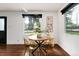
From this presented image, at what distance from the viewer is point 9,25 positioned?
6.88 metres

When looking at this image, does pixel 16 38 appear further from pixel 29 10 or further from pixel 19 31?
pixel 29 10

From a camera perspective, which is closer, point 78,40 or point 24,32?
point 78,40

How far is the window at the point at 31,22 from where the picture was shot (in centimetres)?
702

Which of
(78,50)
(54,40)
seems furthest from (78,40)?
(54,40)

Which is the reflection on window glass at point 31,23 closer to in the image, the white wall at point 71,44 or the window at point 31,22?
the window at point 31,22

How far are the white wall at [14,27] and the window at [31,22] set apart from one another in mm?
311

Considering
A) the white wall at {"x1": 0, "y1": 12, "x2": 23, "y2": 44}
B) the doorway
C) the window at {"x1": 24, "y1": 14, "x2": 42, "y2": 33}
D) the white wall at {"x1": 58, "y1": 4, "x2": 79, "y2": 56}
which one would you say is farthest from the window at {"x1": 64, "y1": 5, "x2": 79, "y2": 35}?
the doorway

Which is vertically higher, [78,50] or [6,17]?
[6,17]

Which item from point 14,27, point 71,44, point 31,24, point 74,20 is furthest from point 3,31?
point 74,20

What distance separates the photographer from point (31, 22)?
716 cm

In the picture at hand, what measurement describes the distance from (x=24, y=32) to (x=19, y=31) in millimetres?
280

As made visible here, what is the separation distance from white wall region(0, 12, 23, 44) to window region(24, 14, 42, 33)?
1.02 feet

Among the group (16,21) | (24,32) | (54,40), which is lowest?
(54,40)

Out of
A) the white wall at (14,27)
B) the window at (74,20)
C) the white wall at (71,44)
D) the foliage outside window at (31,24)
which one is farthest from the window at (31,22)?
the window at (74,20)
